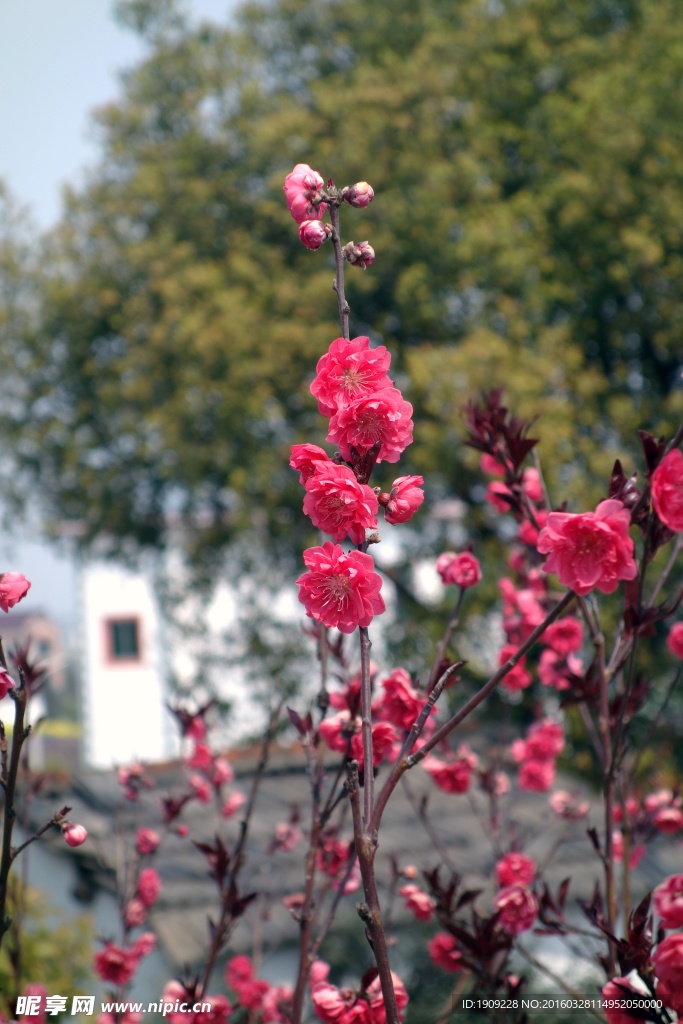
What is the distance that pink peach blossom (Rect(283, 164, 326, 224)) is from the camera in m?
1.33

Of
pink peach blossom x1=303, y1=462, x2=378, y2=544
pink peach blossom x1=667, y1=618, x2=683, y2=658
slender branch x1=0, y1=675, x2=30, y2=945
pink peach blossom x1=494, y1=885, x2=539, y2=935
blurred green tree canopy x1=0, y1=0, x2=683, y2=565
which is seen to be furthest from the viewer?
blurred green tree canopy x1=0, y1=0, x2=683, y2=565

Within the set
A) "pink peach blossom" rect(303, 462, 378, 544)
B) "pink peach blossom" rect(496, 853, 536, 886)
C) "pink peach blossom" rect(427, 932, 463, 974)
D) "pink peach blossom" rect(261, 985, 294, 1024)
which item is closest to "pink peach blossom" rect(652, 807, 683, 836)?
"pink peach blossom" rect(496, 853, 536, 886)

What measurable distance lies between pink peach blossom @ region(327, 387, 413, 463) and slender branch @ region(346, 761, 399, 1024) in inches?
16.5

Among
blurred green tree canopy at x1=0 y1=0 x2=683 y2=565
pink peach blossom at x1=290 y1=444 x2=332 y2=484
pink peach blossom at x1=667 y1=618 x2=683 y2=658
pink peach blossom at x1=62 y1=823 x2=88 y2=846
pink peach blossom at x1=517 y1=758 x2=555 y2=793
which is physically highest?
blurred green tree canopy at x1=0 y1=0 x2=683 y2=565

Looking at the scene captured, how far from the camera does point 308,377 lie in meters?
10.5

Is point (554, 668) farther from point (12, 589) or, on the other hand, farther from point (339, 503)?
point (12, 589)

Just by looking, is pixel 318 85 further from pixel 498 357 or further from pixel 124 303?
pixel 498 357

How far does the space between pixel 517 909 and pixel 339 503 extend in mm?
1071

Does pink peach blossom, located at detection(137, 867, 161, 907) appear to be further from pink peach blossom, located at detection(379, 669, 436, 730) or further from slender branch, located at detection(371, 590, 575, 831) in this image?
slender branch, located at detection(371, 590, 575, 831)

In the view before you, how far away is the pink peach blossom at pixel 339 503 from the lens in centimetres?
110

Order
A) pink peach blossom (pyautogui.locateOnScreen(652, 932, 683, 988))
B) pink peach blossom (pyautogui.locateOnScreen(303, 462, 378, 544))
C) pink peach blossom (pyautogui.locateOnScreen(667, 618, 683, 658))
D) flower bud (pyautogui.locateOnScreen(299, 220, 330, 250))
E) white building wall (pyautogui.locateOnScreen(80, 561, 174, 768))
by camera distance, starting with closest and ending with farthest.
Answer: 1. pink peach blossom (pyautogui.locateOnScreen(652, 932, 683, 988))
2. pink peach blossom (pyautogui.locateOnScreen(303, 462, 378, 544))
3. flower bud (pyautogui.locateOnScreen(299, 220, 330, 250))
4. pink peach blossom (pyautogui.locateOnScreen(667, 618, 683, 658))
5. white building wall (pyautogui.locateOnScreen(80, 561, 174, 768))

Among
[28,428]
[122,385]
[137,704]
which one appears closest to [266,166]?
[122,385]

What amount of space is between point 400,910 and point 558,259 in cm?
875

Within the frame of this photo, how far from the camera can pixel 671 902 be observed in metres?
1.03
